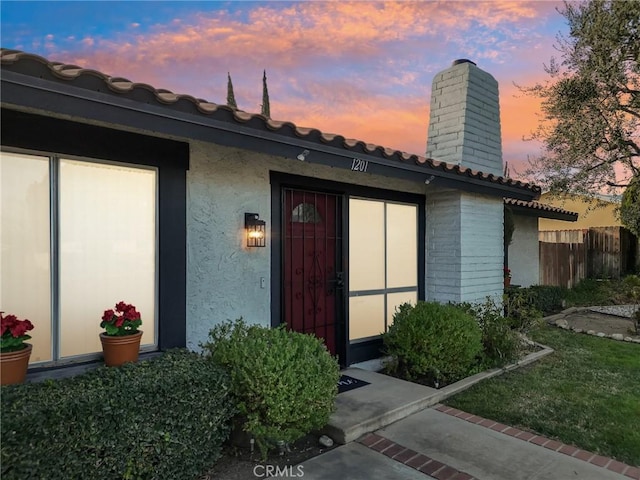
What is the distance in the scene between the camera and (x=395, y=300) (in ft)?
22.1

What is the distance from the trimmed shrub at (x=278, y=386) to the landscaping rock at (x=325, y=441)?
0.96 ft

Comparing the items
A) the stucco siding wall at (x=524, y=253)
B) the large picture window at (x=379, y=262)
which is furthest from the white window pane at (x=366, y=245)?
the stucco siding wall at (x=524, y=253)

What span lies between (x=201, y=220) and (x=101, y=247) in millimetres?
986

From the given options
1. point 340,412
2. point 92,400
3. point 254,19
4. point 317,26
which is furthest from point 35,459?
point 317,26

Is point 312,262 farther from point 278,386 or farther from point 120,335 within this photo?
point 120,335

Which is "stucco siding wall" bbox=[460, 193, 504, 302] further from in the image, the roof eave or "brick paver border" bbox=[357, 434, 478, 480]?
"brick paver border" bbox=[357, 434, 478, 480]

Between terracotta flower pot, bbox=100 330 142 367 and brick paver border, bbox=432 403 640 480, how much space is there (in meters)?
3.35

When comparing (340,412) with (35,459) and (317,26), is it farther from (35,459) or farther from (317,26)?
(317,26)

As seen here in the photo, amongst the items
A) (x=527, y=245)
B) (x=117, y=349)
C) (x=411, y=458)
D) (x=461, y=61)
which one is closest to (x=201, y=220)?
(x=117, y=349)

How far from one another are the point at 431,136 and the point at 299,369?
19.9ft

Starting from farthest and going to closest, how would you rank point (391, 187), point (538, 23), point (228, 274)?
1. point (538, 23)
2. point (391, 187)
3. point (228, 274)

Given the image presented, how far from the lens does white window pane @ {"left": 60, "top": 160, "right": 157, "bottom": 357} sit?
138 inches

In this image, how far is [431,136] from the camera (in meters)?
8.09

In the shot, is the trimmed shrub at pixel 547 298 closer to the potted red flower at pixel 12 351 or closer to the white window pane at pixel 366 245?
the white window pane at pixel 366 245
